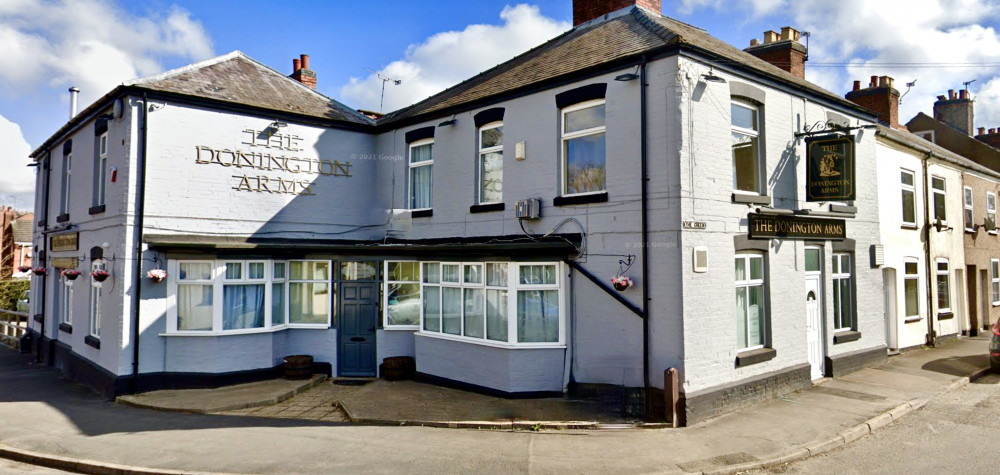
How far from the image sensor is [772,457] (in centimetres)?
800

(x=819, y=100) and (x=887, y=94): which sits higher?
(x=887, y=94)

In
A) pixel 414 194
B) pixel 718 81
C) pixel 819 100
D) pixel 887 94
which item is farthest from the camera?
pixel 887 94

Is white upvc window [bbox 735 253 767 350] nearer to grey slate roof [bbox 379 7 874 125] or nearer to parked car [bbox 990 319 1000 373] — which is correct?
grey slate roof [bbox 379 7 874 125]

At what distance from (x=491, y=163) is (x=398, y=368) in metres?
5.06

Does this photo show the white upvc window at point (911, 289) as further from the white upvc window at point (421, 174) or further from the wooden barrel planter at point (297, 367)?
the wooden barrel planter at point (297, 367)

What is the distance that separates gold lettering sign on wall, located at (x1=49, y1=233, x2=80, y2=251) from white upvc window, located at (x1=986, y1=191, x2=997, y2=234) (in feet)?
97.4

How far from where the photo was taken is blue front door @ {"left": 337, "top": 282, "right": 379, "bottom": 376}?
13.7 m

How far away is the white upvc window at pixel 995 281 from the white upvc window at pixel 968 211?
→ 217 centimetres

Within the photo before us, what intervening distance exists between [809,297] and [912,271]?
281 inches

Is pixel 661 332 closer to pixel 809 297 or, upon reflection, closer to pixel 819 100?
pixel 809 297

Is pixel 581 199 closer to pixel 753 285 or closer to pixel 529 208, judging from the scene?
pixel 529 208

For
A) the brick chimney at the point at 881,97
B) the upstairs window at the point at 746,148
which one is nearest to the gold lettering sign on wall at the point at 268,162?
the upstairs window at the point at 746,148

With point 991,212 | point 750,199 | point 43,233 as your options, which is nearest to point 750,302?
point 750,199

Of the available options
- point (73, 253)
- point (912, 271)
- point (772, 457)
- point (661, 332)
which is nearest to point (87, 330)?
point (73, 253)
